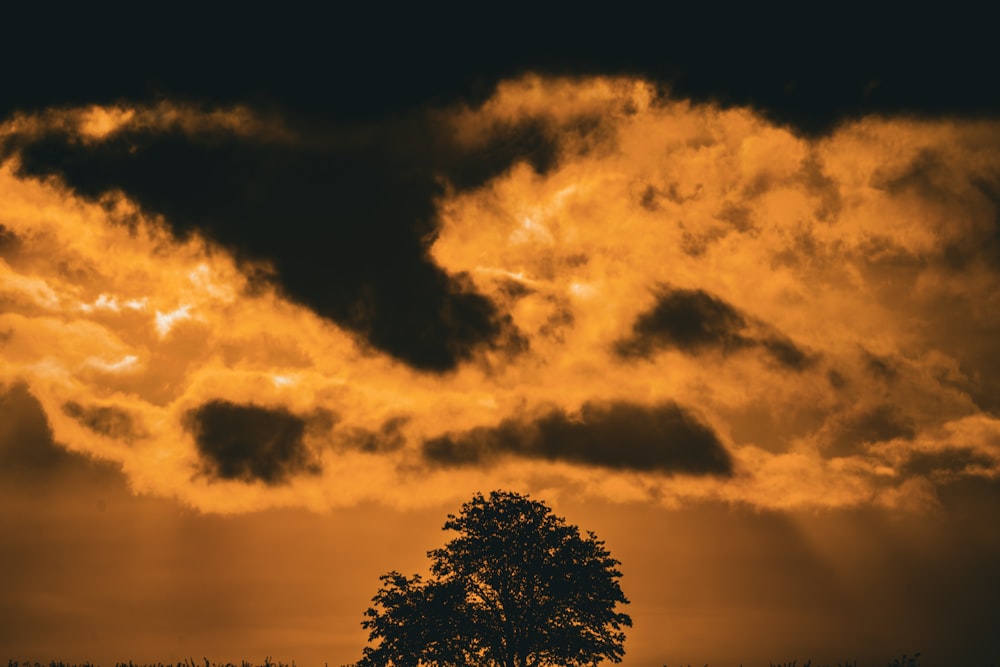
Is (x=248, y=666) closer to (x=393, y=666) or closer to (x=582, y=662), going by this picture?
(x=393, y=666)

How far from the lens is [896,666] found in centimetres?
4144

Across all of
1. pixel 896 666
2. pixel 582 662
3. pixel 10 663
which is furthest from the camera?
pixel 582 662

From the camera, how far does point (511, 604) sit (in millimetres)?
55469

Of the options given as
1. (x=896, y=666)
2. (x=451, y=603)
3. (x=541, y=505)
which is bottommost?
(x=896, y=666)

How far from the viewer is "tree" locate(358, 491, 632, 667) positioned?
180 feet

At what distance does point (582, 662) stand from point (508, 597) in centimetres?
528

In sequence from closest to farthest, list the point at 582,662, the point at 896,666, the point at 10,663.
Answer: the point at 896,666, the point at 10,663, the point at 582,662

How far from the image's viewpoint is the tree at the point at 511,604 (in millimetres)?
54781

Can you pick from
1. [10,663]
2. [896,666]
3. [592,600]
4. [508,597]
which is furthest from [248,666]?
[896,666]

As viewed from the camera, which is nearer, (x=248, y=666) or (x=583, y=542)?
(x=248, y=666)

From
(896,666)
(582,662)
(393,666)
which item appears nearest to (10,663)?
(393,666)

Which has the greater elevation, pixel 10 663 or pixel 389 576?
pixel 389 576

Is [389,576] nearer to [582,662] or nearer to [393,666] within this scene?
[393,666]

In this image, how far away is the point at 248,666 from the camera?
45562mm
